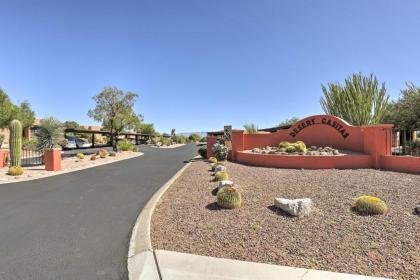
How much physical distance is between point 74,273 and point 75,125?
67751 millimetres

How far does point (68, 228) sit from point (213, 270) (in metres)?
3.42

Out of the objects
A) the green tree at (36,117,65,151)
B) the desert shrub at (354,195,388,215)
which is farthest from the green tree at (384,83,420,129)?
the green tree at (36,117,65,151)

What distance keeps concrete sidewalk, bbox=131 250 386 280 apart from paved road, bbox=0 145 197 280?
43cm

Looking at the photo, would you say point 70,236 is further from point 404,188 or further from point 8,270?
point 404,188

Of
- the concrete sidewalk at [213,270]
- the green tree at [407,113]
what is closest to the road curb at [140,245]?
the concrete sidewalk at [213,270]

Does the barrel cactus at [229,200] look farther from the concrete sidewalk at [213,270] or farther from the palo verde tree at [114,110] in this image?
the palo verde tree at [114,110]

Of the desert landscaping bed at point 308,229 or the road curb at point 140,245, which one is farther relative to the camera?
the desert landscaping bed at point 308,229

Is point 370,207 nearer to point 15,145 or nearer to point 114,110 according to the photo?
point 15,145

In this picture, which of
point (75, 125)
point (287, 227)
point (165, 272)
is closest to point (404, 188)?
point (287, 227)

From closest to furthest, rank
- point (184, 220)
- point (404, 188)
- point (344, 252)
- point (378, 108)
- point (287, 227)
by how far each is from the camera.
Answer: point (344, 252) < point (287, 227) < point (184, 220) < point (404, 188) < point (378, 108)

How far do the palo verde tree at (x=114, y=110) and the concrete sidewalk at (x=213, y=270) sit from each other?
83.9ft

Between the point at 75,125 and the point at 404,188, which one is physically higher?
the point at 75,125

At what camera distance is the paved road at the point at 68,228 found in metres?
3.97

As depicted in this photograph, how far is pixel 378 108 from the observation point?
2008cm
